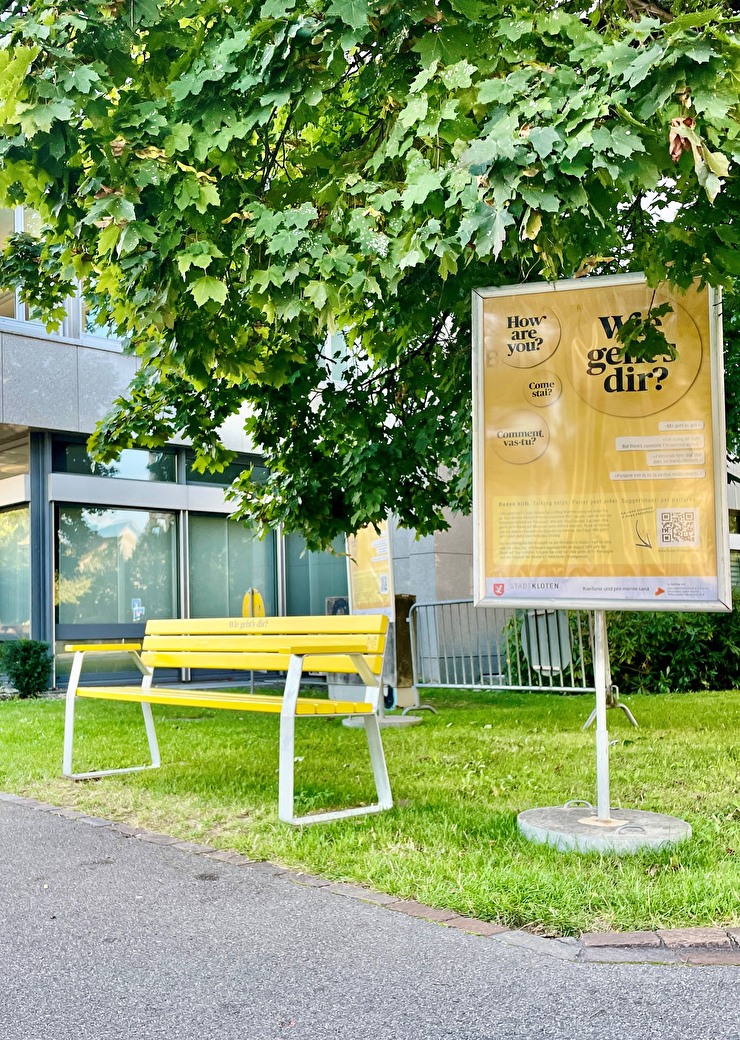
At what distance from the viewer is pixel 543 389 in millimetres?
4820

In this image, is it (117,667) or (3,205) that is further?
(117,667)

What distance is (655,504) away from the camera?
455 centimetres

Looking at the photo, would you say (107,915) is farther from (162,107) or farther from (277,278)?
(162,107)

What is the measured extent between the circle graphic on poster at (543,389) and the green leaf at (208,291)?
145 centimetres

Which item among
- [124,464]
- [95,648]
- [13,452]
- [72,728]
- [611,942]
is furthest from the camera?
[124,464]

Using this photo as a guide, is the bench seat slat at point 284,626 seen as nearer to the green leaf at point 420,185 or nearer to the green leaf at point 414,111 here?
the green leaf at point 420,185

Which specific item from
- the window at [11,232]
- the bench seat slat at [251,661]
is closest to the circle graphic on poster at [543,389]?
the bench seat slat at [251,661]

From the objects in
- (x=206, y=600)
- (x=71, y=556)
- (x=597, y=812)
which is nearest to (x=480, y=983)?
(x=597, y=812)

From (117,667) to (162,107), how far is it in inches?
465

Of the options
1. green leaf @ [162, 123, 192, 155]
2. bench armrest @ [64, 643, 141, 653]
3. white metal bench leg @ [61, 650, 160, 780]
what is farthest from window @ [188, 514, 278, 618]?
green leaf @ [162, 123, 192, 155]

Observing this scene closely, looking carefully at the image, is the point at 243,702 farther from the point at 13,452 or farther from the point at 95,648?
the point at 13,452

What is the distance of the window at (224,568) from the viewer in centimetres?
1638

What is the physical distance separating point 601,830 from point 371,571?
6.50 metres

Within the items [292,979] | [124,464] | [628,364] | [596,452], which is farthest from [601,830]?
[124,464]
